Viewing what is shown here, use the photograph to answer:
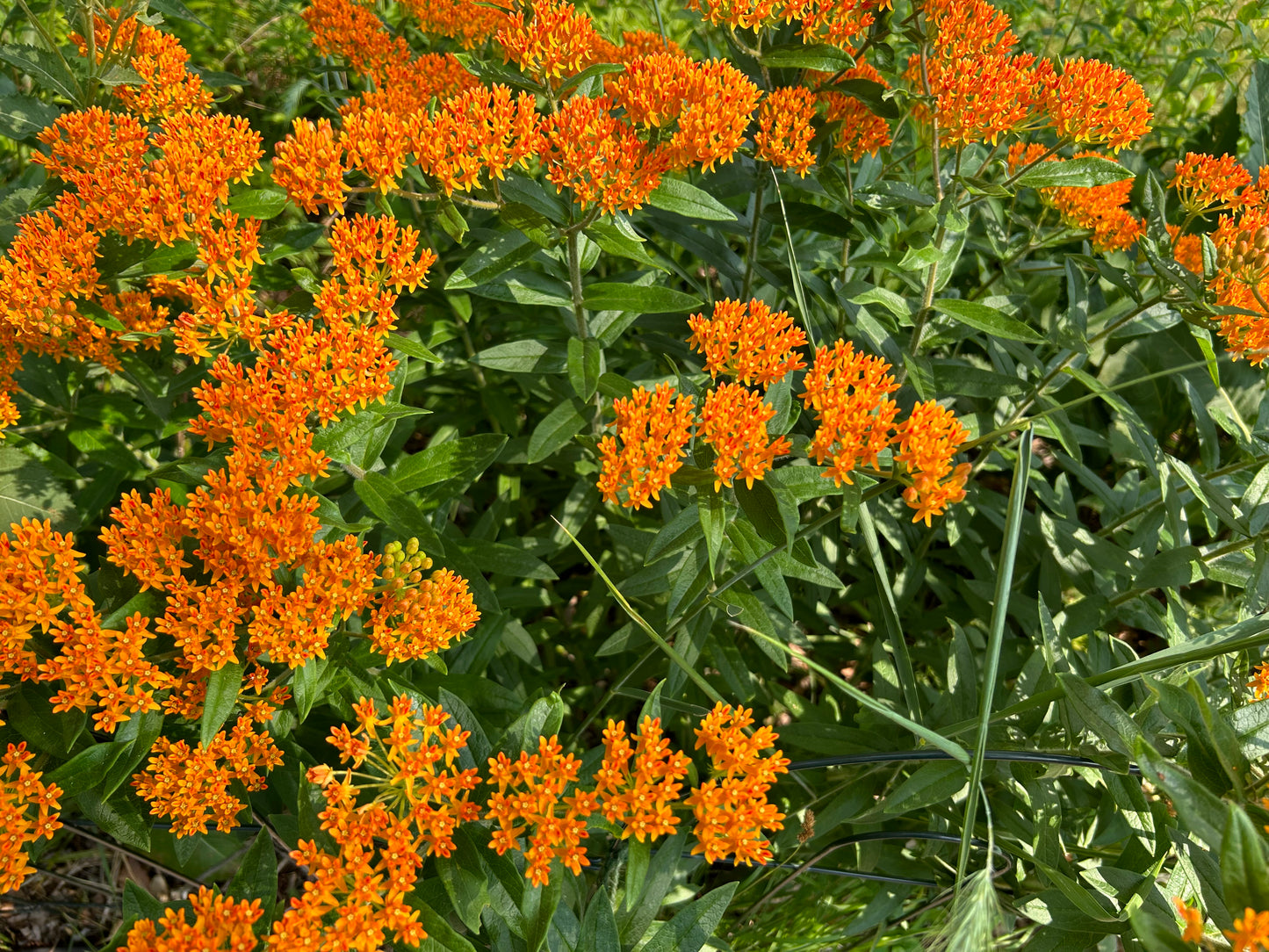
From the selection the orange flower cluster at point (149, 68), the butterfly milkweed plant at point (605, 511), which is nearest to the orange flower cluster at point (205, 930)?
the butterfly milkweed plant at point (605, 511)

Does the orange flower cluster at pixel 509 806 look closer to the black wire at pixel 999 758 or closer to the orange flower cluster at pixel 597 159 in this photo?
the black wire at pixel 999 758

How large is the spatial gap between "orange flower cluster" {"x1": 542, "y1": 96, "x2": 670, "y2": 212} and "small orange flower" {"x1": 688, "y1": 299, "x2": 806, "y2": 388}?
0.40 metres

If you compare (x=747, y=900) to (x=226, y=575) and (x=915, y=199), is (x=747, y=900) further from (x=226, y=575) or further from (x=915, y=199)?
(x=915, y=199)

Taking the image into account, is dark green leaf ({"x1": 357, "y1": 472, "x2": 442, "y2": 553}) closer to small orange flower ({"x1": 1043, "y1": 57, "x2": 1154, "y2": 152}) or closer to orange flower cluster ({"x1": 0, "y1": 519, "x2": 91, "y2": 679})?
orange flower cluster ({"x1": 0, "y1": 519, "x2": 91, "y2": 679})

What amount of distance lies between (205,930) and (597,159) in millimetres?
1817

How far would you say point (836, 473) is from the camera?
1.80m

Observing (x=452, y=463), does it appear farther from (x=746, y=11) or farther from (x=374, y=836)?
(x=746, y=11)

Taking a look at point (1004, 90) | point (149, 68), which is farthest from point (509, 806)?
point (149, 68)

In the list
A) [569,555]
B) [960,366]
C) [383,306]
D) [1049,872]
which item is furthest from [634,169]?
[1049,872]

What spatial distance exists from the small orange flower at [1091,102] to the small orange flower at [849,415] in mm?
1019

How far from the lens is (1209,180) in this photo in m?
2.37

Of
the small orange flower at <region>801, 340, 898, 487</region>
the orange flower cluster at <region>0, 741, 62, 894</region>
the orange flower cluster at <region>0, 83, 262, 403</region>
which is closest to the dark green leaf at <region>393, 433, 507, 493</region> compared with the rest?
the orange flower cluster at <region>0, 83, 262, 403</region>

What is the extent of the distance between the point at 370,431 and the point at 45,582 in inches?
30.2

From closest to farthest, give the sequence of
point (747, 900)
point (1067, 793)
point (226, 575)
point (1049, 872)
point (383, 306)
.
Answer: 1. point (1049, 872)
2. point (226, 575)
3. point (383, 306)
4. point (1067, 793)
5. point (747, 900)
